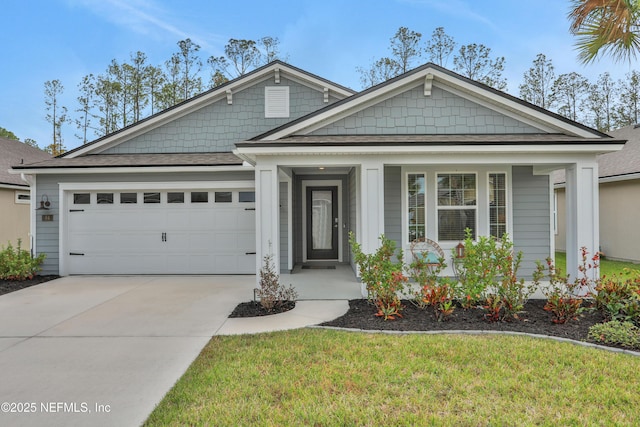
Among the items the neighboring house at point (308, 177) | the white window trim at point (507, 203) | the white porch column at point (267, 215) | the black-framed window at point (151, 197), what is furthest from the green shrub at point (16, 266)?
the white window trim at point (507, 203)

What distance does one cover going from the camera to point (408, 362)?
3885mm

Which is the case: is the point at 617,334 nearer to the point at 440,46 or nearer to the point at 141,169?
the point at 141,169

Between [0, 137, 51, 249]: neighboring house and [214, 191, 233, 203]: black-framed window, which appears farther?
[0, 137, 51, 249]: neighboring house

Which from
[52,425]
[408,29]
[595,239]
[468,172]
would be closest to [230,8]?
[408,29]

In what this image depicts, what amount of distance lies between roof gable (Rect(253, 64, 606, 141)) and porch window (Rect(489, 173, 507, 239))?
1.14m

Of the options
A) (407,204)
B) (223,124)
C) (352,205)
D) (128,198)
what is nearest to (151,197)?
(128,198)

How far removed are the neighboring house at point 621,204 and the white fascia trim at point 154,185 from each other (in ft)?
30.4

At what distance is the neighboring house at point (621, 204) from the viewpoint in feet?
35.6

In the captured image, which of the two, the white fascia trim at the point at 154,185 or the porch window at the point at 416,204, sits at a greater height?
the white fascia trim at the point at 154,185

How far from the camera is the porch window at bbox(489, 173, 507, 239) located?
26.3 ft

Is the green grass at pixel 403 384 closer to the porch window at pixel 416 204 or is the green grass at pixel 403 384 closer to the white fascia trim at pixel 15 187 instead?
the porch window at pixel 416 204

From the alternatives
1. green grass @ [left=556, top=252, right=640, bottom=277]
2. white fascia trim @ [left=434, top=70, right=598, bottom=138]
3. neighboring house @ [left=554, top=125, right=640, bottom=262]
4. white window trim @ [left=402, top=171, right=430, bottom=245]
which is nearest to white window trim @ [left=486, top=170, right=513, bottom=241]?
white fascia trim @ [left=434, top=70, right=598, bottom=138]

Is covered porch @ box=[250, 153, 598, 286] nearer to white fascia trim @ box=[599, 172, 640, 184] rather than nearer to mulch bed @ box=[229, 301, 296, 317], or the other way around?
mulch bed @ box=[229, 301, 296, 317]

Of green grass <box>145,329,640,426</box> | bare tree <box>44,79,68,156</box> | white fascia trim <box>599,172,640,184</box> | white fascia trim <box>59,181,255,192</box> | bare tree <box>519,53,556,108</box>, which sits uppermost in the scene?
bare tree <box>519,53,556,108</box>
